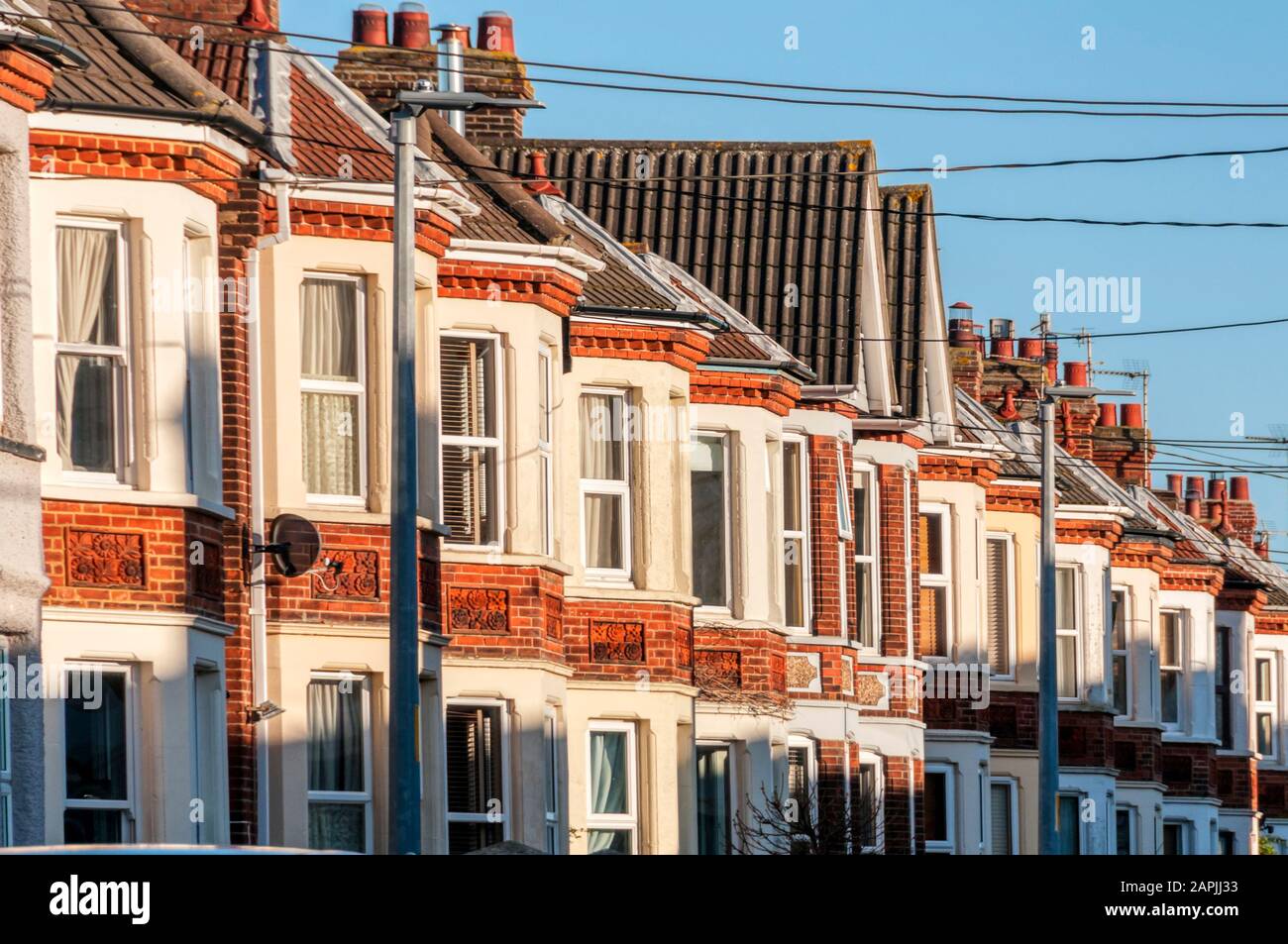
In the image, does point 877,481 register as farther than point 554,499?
Yes

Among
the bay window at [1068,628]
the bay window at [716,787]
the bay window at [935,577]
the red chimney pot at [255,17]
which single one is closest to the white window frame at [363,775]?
the red chimney pot at [255,17]

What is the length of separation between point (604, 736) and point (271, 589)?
705 cm

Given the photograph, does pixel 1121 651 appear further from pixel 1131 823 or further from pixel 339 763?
pixel 339 763

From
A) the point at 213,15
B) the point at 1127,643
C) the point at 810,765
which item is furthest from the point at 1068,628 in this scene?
the point at 213,15

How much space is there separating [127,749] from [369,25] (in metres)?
13.4

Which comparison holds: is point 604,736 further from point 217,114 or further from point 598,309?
point 217,114

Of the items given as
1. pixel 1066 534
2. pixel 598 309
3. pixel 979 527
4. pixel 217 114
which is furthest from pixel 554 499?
pixel 1066 534

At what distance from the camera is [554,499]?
2611 centimetres

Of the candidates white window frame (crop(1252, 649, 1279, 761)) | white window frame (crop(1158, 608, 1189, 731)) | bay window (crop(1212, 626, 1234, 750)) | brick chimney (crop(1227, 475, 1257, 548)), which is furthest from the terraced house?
brick chimney (crop(1227, 475, 1257, 548))

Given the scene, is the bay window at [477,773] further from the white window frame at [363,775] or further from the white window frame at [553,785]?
the white window frame at [363,775]

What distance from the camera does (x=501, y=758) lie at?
24891mm

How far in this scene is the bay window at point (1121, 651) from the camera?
5056 centimetres

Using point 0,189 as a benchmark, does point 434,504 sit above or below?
below

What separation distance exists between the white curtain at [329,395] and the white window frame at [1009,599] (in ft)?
72.4
